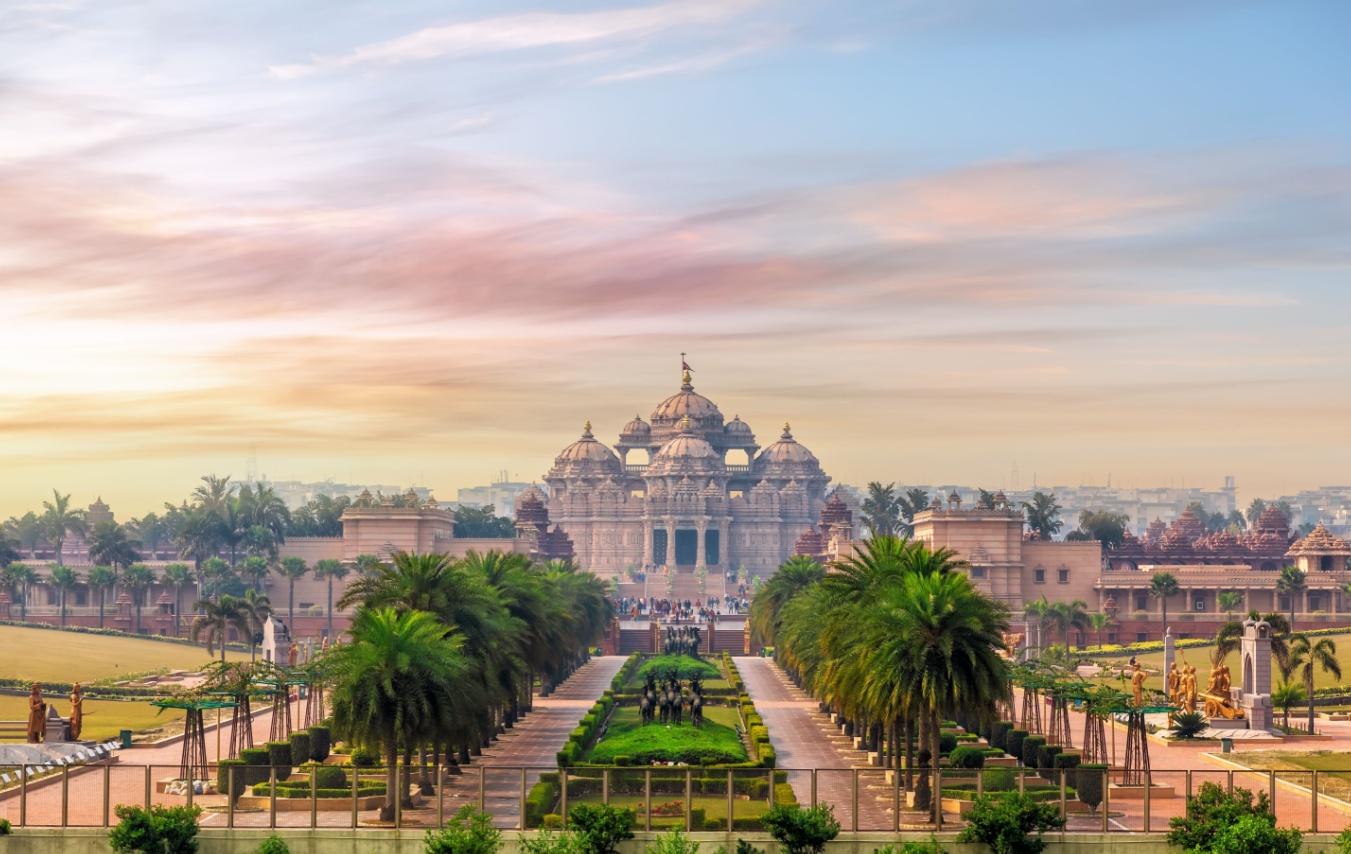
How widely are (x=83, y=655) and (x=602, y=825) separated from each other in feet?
255

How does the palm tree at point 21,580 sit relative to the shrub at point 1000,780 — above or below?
above

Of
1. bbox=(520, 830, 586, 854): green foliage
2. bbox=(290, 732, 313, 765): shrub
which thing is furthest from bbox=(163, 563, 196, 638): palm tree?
bbox=(520, 830, 586, 854): green foliage

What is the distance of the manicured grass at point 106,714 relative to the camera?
235 feet

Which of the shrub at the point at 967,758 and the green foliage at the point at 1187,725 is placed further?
the green foliage at the point at 1187,725

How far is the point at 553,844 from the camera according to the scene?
131ft

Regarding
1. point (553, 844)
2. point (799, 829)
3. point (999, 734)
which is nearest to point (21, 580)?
point (999, 734)

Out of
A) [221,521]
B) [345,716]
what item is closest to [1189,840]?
[345,716]

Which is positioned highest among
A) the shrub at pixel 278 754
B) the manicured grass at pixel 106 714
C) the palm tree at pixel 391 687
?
the palm tree at pixel 391 687

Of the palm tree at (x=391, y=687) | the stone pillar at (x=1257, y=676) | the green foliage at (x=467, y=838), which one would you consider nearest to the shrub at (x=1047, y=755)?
the stone pillar at (x=1257, y=676)

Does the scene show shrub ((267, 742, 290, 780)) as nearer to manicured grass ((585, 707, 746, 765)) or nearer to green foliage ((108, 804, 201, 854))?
manicured grass ((585, 707, 746, 765))

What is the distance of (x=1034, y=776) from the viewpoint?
45281 mm

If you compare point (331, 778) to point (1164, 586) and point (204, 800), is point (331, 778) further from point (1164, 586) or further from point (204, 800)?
point (1164, 586)

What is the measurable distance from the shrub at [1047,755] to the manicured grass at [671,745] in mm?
8367

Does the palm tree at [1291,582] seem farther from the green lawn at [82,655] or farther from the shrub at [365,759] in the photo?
the shrub at [365,759]
